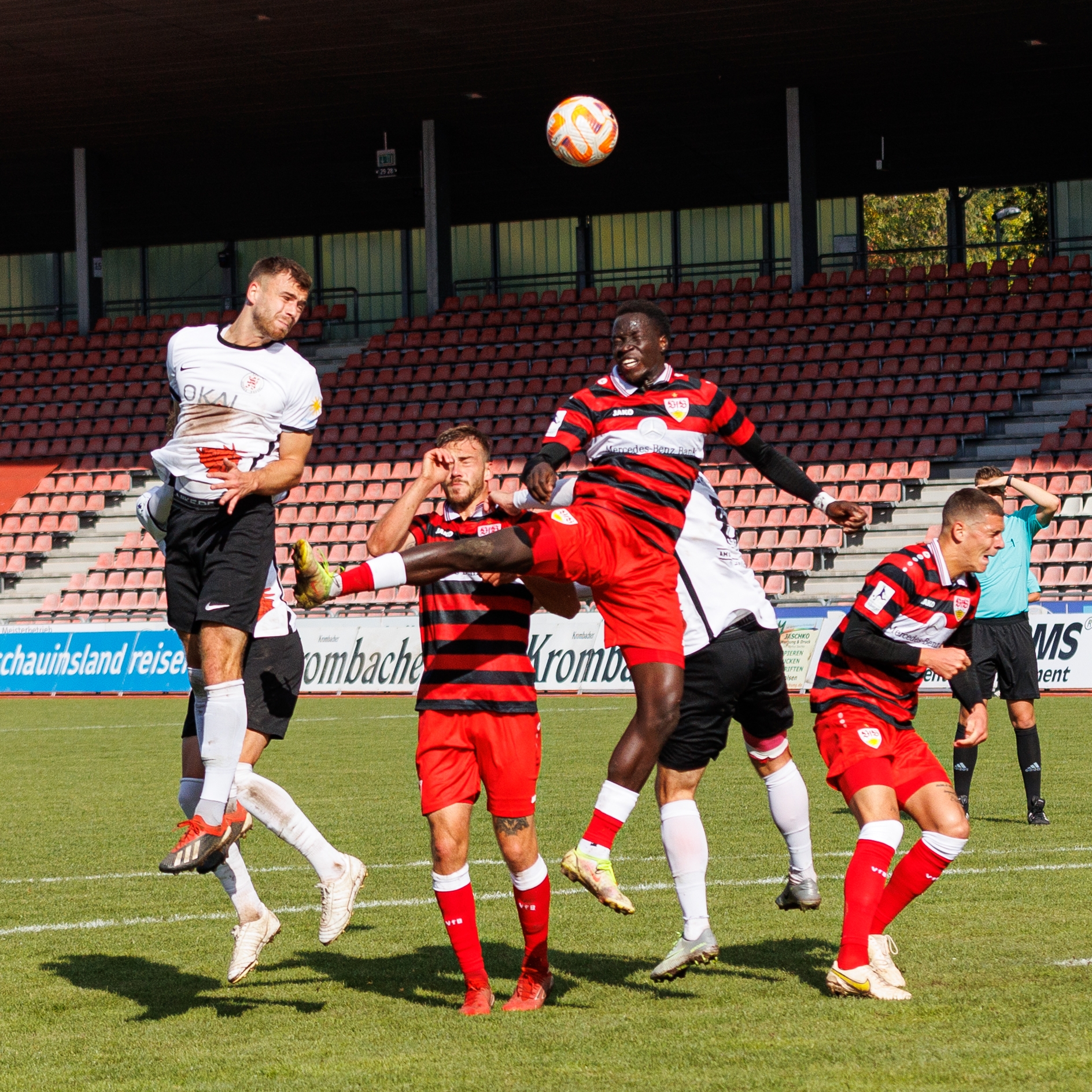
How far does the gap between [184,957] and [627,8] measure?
748 inches

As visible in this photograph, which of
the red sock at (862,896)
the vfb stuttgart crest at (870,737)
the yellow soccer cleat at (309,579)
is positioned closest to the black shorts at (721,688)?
the vfb stuttgart crest at (870,737)

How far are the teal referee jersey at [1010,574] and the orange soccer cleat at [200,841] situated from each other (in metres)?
6.00

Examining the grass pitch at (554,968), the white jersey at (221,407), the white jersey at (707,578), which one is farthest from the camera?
the white jersey at (707,578)

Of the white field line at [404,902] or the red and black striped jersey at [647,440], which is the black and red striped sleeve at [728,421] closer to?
the red and black striped jersey at [647,440]

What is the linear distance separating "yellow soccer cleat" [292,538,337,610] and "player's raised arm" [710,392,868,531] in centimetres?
178

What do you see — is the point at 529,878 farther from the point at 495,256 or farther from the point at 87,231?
the point at 495,256

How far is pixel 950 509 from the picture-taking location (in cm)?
579

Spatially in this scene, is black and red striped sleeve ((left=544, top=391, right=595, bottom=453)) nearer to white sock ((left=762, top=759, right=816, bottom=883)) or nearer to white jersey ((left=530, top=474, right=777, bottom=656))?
white jersey ((left=530, top=474, right=777, bottom=656))

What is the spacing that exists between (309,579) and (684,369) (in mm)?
22358

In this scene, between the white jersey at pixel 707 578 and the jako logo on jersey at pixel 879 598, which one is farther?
the white jersey at pixel 707 578

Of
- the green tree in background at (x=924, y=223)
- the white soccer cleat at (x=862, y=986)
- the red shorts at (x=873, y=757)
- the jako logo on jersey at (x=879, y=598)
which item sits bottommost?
the white soccer cleat at (x=862, y=986)

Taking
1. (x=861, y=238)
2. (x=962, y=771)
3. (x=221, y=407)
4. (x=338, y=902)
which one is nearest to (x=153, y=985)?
(x=338, y=902)

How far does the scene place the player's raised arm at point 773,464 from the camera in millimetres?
6094

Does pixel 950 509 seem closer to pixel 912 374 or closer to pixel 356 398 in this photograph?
pixel 912 374
